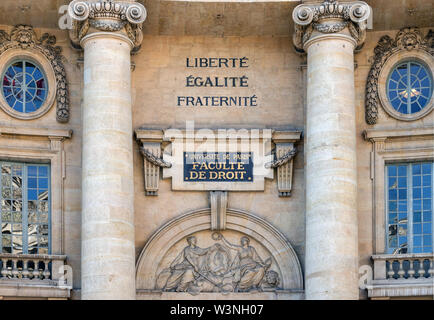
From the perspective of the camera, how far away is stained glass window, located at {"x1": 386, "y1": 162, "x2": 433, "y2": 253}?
1596 inches

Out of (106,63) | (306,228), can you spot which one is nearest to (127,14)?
(106,63)

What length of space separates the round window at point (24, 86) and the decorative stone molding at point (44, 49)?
0.74ft

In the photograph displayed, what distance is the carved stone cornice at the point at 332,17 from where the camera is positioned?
130 feet

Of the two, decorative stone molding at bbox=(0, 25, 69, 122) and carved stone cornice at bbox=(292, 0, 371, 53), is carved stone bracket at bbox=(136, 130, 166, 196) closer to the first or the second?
decorative stone molding at bbox=(0, 25, 69, 122)

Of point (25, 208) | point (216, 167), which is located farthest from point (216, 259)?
point (25, 208)

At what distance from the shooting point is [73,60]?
41.3 metres

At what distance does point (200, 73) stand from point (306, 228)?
512 cm

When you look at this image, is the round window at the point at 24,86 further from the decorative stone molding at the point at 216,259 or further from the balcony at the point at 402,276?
the balcony at the point at 402,276

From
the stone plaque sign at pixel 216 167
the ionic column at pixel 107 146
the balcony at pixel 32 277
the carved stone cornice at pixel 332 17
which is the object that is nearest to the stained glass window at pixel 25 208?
the balcony at pixel 32 277

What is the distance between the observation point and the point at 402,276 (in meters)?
40.0

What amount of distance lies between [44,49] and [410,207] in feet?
31.2

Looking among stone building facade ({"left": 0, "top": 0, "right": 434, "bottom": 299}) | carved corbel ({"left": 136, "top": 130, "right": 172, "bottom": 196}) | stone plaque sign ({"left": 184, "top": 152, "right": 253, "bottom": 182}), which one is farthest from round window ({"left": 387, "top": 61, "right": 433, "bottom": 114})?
carved corbel ({"left": 136, "top": 130, "right": 172, "bottom": 196})

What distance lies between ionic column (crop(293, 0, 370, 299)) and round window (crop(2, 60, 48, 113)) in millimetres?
6325
